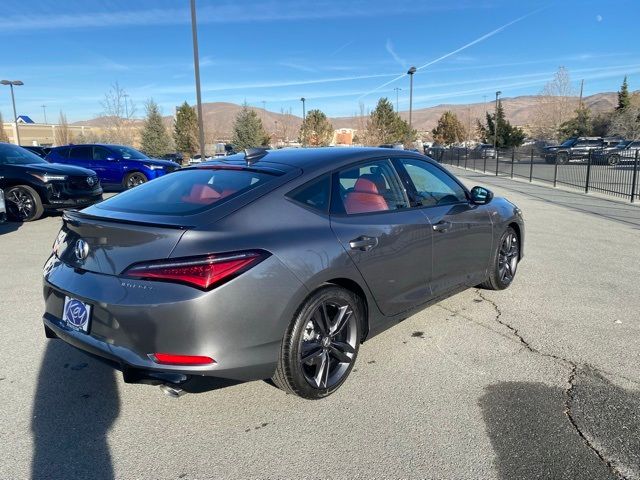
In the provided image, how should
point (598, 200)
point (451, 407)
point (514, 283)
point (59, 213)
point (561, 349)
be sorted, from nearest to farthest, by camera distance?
point (451, 407), point (561, 349), point (514, 283), point (59, 213), point (598, 200)

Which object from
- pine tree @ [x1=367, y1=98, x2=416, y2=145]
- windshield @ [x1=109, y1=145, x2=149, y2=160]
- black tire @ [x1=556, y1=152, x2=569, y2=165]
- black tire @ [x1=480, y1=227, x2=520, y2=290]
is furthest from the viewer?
pine tree @ [x1=367, y1=98, x2=416, y2=145]

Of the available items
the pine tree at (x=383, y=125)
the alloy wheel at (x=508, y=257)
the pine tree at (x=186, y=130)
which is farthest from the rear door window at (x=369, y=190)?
the pine tree at (x=186, y=130)

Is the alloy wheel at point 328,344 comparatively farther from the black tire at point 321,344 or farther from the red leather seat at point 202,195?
the red leather seat at point 202,195

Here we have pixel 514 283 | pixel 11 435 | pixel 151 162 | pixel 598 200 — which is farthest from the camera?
pixel 151 162

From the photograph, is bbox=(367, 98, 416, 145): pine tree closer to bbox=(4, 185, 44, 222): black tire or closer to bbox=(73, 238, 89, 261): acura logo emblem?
bbox=(4, 185, 44, 222): black tire

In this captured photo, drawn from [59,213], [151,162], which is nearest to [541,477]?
[59,213]

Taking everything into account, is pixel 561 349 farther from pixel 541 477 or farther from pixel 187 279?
pixel 187 279

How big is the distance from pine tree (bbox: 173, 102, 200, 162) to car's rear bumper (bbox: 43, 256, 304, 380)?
48.4 metres

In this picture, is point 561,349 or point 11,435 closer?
point 11,435

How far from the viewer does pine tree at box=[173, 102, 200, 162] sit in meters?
48.9

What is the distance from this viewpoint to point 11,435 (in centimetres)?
274

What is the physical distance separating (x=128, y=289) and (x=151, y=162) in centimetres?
1407

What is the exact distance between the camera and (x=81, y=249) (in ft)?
9.45

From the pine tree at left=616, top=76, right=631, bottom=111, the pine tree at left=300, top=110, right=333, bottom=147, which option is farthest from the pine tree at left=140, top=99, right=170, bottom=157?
the pine tree at left=616, top=76, right=631, bottom=111
